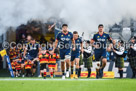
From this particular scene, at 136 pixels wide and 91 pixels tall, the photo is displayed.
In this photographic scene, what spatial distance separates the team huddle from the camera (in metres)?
10.5

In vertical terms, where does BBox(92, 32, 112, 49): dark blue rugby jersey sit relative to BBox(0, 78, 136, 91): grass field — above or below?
above

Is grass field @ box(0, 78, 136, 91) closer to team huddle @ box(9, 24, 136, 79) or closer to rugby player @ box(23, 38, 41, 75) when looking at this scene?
team huddle @ box(9, 24, 136, 79)

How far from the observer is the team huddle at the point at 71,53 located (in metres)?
10.5

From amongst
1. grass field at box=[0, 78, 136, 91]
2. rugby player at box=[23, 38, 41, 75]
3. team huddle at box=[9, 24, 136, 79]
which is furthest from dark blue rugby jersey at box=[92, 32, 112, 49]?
rugby player at box=[23, 38, 41, 75]

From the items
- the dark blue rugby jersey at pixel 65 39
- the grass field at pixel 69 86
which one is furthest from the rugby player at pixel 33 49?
the grass field at pixel 69 86

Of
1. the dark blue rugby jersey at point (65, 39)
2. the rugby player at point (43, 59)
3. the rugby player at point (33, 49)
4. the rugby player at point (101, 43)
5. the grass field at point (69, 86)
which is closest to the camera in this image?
the grass field at point (69, 86)

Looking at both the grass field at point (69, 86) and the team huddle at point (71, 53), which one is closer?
the grass field at point (69, 86)

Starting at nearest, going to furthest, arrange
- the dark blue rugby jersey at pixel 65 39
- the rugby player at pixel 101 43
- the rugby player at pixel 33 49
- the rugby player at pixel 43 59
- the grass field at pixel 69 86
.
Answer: the grass field at pixel 69 86 < the dark blue rugby jersey at pixel 65 39 < the rugby player at pixel 101 43 < the rugby player at pixel 43 59 < the rugby player at pixel 33 49

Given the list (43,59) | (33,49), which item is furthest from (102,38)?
(33,49)

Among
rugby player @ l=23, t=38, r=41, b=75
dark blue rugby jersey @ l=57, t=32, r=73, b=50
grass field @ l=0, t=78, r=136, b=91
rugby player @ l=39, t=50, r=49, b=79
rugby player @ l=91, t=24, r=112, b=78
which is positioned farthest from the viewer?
rugby player @ l=23, t=38, r=41, b=75

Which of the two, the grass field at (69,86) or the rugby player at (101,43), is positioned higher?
the rugby player at (101,43)

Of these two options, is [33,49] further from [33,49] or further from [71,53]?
[71,53]

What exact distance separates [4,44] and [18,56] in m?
4.84

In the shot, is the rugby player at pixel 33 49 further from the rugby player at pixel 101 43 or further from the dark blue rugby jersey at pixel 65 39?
the rugby player at pixel 101 43
